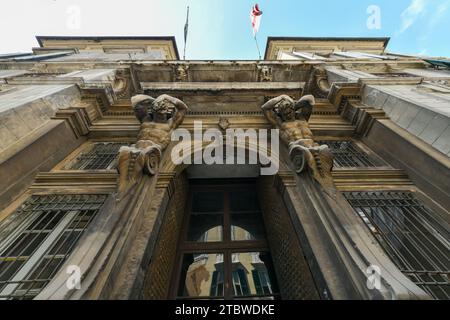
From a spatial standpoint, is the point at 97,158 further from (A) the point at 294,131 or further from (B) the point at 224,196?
(A) the point at 294,131

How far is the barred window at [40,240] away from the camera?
279cm

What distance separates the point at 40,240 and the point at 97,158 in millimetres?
2325

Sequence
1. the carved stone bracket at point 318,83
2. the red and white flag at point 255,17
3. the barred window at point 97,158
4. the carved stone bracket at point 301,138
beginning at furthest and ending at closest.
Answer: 1. the red and white flag at point 255,17
2. the carved stone bracket at point 318,83
3. the barred window at point 97,158
4. the carved stone bracket at point 301,138

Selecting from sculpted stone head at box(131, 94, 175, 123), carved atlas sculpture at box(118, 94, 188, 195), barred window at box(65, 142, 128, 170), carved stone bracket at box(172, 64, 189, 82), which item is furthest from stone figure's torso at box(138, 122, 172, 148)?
carved stone bracket at box(172, 64, 189, 82)

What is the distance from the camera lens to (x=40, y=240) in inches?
136

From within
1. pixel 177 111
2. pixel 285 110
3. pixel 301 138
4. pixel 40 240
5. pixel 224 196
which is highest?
pixel 177 111

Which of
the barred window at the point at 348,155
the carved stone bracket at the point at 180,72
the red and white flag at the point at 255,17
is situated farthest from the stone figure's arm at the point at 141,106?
the red and white flag at the point at 255,17

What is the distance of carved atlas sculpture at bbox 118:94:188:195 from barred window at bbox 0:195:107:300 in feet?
3.38

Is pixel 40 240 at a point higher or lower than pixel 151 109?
lower

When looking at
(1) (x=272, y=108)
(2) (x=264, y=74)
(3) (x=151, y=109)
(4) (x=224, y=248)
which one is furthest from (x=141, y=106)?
(2) (x=264, y=74)

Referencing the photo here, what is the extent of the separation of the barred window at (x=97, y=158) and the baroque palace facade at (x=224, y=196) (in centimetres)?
4

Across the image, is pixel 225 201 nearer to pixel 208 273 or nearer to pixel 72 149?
pixel 208 273

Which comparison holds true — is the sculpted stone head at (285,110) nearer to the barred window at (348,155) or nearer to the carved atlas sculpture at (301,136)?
the carved atlas sculpture at (301,136)
